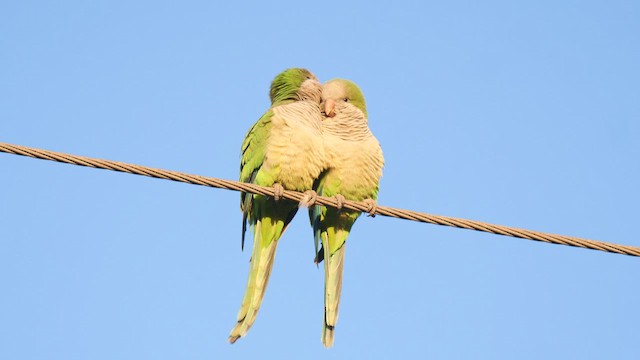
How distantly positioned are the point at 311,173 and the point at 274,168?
29 centimetres

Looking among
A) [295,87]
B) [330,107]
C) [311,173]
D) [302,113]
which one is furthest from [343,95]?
[311,173]

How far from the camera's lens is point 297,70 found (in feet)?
22.5

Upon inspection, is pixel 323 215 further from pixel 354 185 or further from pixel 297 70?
pixel 297 70

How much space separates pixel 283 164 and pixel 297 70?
125 centimetres

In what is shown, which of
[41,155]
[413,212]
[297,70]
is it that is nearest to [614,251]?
[413,212]

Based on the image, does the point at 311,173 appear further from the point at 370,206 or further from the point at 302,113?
the point at 370,206

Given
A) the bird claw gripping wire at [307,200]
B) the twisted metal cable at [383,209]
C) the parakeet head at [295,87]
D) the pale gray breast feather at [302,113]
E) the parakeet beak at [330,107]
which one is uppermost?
the parakeet head at [295,87]

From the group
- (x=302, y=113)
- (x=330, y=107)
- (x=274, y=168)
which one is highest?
(x=330, y=107)

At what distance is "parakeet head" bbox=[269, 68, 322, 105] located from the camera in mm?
6625

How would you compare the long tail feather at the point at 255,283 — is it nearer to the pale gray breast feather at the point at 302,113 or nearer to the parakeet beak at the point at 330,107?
the pale gray breast feather at the point at 302,113

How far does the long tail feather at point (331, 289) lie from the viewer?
582 centimetres

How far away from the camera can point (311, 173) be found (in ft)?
19.5

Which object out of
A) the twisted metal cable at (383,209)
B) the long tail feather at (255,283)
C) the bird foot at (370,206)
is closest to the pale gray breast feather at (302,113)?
the bird foot at (370,206)

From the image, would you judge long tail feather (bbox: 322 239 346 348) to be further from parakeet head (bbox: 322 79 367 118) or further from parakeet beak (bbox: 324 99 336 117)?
parakeet head (bbox: 322 79 367 118)
